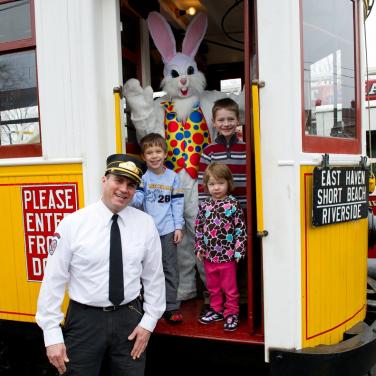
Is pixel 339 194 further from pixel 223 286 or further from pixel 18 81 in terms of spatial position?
pixel 18 81

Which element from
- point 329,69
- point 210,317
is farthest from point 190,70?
point 210,317

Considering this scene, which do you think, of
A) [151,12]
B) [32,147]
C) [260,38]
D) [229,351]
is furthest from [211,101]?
[229,351]

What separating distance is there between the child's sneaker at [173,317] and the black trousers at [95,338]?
599 mm

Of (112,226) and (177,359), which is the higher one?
(112,226)

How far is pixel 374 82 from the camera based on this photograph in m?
6.20

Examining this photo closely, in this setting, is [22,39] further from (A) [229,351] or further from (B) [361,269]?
(B) [361,269]

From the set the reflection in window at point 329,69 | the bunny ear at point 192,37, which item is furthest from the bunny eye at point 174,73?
the reflection in window at point 329,69

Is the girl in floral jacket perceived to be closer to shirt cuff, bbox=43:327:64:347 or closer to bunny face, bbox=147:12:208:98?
bunny face, bbox=147:12:208:98

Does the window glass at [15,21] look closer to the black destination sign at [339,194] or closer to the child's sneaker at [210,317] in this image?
the black destination sign at [339,194]

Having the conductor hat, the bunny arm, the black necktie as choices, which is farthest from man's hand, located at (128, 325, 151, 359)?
the bunny arm

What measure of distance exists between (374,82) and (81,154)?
16.7 ft

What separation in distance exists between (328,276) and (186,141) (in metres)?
1.31

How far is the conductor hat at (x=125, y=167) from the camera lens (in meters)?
1.98

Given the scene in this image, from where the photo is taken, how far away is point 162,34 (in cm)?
314
